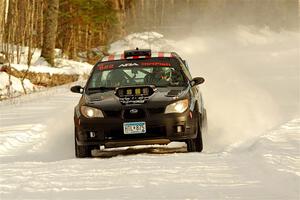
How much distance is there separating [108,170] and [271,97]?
1027cm

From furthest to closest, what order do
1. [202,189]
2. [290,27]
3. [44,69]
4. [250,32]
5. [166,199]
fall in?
1. [290,27]
2. [250,32]
3. [44,69]
4. [202,189]
5. [166,199]

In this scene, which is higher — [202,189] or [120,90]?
[120,90]

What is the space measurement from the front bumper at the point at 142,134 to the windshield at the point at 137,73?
1064 millimetres

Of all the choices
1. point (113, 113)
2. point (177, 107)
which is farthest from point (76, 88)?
point (177, 107)

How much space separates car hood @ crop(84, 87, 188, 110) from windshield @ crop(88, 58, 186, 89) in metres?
0.46

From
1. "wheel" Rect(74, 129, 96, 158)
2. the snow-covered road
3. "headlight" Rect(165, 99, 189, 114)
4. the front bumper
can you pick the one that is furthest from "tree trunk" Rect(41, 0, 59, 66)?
"headlight" Rect(165, 99, 189, 114)

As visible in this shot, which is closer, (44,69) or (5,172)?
(5,172)

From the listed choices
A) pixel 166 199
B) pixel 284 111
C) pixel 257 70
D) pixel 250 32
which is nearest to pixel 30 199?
pixel 166 199

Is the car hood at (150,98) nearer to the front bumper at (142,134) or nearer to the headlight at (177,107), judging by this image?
the headlight at (177,107)

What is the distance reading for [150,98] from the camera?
347 inches

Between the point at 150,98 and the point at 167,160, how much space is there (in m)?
1.33

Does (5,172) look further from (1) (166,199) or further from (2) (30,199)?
(1) (166,199)

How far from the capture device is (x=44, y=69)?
25.8 metres

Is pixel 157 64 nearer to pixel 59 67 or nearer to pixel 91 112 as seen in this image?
pixel 91 112
